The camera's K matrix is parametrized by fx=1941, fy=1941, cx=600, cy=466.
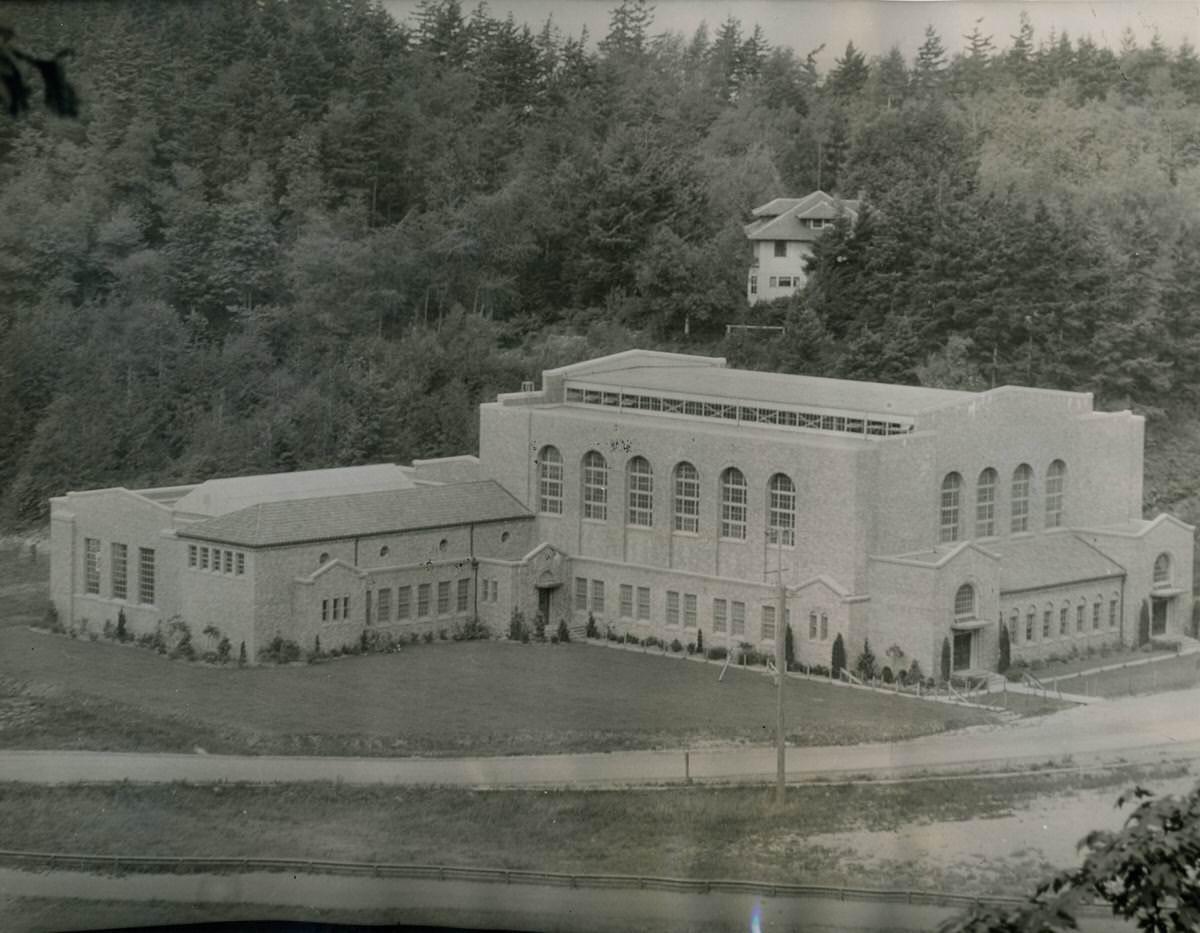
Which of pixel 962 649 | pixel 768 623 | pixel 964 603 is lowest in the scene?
pixel 962 649

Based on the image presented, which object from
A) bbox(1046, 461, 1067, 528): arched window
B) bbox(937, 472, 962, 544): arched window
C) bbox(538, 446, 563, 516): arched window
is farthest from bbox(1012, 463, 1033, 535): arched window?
bbox(538, 446, 563, 516): arched window

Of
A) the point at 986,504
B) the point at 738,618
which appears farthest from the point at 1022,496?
the point at 738,618

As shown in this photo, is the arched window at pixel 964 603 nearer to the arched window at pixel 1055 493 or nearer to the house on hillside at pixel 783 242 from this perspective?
the arched window at pixel 1055 493

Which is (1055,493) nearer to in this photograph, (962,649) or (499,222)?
(962,649)

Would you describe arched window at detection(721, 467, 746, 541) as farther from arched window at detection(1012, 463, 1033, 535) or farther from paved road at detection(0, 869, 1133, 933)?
paved road at detection(0, 869, 1133, 933)

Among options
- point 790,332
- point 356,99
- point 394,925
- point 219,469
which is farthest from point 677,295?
point 394,925

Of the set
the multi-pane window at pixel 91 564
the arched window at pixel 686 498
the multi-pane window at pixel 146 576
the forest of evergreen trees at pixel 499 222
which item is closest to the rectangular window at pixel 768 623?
the arched window at pixel 686 498
